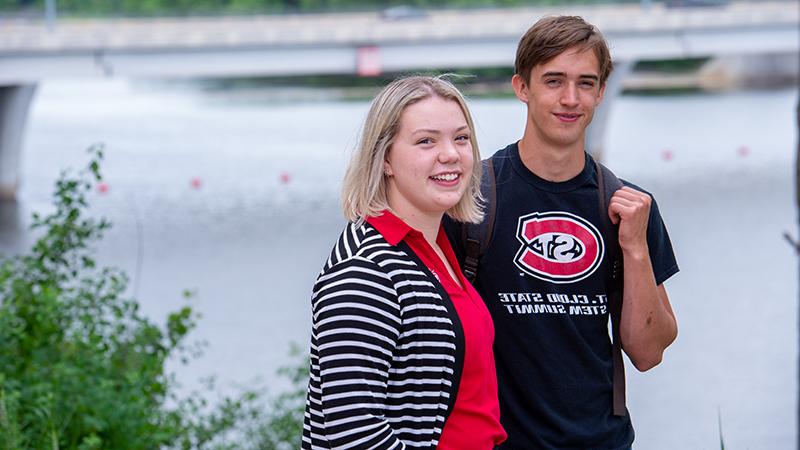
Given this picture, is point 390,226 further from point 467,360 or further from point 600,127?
point 600,127

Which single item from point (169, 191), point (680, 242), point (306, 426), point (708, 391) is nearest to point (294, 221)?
point (169, 191)

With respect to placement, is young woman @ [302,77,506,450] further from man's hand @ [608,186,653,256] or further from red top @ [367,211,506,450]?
man's hand @ [608,186,653,256]

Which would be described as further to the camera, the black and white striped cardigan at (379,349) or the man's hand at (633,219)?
the man's hand at (633,219)

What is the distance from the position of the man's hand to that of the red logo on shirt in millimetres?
71

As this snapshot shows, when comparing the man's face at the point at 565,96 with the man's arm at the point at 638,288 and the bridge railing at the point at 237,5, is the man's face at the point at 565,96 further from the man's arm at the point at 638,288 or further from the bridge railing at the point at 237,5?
the bridge railing at the point at 237,5

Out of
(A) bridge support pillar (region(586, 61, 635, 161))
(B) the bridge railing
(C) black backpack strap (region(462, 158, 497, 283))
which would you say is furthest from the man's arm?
(B) the bridge railing

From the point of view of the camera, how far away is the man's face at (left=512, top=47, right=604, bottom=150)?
2.65 metres

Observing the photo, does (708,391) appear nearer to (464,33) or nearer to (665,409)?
(665,409)

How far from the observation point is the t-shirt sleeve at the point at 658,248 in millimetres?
2686

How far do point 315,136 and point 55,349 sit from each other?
2866 centimetres

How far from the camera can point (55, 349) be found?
612cm

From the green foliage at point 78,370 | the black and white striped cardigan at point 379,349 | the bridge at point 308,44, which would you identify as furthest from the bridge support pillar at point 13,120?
the black and white striped cardigan at point 379,349

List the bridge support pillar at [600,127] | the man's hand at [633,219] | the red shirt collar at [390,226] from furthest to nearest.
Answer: the bridge support pillar at [600,127]
the man's hand at [633,219]
the red shirt collar at [390,226]

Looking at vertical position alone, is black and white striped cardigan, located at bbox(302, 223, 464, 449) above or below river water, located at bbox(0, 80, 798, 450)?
below
